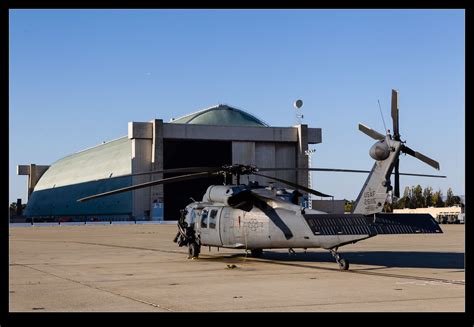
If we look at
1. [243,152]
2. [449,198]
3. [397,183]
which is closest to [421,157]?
[397,183]

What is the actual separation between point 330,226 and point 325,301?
6.44 meters

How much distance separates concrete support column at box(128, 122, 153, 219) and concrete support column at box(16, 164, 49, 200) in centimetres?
5801

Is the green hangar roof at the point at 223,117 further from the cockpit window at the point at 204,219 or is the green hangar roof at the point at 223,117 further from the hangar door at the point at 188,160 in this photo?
the cockpit window at the point at 204,219

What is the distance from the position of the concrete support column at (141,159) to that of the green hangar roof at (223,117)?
1480 cm

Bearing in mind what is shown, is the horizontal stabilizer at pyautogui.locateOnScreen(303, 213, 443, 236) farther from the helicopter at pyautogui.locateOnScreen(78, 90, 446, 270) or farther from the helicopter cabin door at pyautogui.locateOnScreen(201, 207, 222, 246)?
the helicopter cabin door at pyautogui.locateOnScreen(201, 207, 222, 246)

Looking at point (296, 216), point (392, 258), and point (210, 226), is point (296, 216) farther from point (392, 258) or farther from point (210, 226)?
point (392, 258)

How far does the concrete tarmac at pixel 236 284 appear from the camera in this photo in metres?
12.4

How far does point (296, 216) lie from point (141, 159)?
79.0 metres

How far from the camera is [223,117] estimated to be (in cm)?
11162

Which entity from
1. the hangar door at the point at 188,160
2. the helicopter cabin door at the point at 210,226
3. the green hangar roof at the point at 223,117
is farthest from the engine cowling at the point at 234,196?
the green hangar roof at the point at 223,117

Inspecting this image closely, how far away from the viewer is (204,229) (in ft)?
78.9

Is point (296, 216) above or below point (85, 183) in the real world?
below
